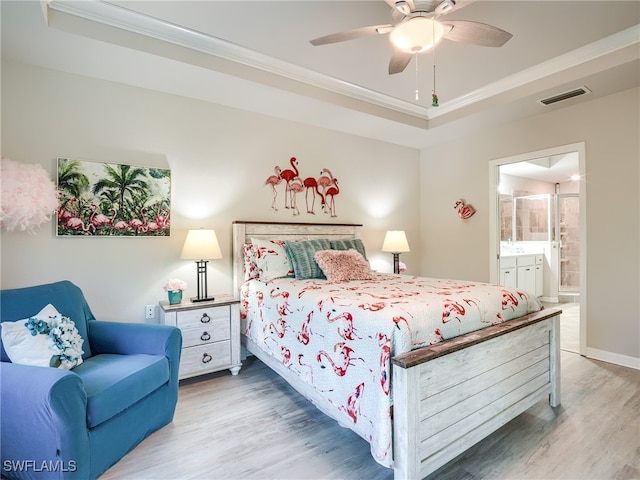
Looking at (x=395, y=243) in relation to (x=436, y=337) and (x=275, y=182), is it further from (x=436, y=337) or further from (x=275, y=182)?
(x=436, y=337)

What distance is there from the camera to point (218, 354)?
283 centimetres

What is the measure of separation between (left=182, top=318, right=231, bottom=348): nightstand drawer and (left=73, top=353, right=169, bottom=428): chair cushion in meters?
0.63

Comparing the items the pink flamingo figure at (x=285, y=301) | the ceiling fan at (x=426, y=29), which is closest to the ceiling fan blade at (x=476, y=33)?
the ceiling fan at (x=426, y=29)

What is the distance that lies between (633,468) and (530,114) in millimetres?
3269

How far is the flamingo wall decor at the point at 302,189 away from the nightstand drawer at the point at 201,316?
129cm

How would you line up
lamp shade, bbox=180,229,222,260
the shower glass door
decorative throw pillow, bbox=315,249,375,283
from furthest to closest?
the shower glass door, decorative throw pillow, bbox=315,249,375,283, lamp shade, bbox=180,229,222,260

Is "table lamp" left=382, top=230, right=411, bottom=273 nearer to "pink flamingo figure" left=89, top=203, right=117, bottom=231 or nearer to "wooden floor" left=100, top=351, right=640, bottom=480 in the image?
"wooden floor" left=100, top=351, right=640, bottom=480

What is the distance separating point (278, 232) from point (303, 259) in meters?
0.63

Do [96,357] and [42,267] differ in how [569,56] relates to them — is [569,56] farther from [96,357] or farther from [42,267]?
[42,267]

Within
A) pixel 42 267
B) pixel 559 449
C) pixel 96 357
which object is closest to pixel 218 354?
pixel 96 357

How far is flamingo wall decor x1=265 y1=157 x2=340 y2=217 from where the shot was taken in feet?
12.0

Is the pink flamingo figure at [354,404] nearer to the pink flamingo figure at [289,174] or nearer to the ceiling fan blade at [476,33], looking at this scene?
the ceiling fan blade at [476,33]

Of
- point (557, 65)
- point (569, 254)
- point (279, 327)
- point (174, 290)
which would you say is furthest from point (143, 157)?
point (569, 254)

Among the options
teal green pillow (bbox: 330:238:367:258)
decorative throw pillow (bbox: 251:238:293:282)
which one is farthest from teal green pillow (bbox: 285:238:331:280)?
teal green pillow (bbox: 330:238:367:258)
